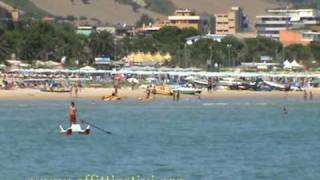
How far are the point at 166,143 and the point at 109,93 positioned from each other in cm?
4713

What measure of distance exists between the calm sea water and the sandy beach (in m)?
11.7

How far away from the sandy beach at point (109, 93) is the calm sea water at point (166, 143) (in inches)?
462

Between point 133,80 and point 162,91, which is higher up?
point 133,80

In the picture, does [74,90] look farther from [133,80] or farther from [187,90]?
[133,80]

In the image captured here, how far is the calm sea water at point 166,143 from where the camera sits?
1516 inches

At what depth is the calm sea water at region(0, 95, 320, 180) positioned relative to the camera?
38500mm

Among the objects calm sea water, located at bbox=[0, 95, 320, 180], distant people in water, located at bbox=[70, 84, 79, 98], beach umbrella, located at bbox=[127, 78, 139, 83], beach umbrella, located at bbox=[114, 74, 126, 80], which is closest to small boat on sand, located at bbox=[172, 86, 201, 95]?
distant people in water, located at bbox=[70, 84, 79, 98]

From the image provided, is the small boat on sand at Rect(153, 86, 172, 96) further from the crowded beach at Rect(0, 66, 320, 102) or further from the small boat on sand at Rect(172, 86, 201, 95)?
the small boat on sand at Rect(172, 86, 201, 95)

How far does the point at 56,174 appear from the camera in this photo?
37.2 metres

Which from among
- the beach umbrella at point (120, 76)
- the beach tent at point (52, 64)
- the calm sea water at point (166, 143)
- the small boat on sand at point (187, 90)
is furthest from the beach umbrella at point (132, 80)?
the calm sea water at point (166, 143)

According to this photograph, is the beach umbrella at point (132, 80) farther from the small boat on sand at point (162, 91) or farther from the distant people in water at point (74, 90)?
the small boat on sand at point (162, 91)

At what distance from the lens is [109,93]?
96125mm

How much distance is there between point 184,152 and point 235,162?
4.35m

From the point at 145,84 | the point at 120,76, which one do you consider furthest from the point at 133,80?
the point at 120,76
